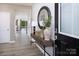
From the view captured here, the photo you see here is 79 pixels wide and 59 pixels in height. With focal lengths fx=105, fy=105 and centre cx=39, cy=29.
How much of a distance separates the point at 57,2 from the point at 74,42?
0.66m

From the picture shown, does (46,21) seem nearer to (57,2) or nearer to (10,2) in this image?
(57,2)

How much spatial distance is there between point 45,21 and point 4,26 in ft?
2.18

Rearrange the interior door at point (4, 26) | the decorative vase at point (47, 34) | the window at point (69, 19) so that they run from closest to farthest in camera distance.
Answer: the window at point (69, 19)
the interior door at point (4, 26)
the decorative vase at point (47, 34)

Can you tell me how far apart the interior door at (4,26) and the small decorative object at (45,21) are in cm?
52

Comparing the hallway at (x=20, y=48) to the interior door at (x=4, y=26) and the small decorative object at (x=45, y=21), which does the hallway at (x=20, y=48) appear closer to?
the interior door at (x=4, y=26)

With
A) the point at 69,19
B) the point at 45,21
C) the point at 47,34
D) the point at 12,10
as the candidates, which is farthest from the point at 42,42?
the point at 12,10

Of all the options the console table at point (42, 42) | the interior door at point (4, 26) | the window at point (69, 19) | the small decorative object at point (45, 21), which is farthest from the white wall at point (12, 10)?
the window at point (69, 19)

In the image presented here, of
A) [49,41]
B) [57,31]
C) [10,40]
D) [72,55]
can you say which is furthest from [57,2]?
[10,40]

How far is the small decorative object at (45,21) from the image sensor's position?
1.73 meters

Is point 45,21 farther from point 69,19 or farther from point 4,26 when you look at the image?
point 4,26

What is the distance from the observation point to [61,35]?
1657 mm

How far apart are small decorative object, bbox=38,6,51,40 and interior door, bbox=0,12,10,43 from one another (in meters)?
0.52

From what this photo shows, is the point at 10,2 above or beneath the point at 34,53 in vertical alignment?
above

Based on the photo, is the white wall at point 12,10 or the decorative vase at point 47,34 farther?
the decorative vase at point 47,34
